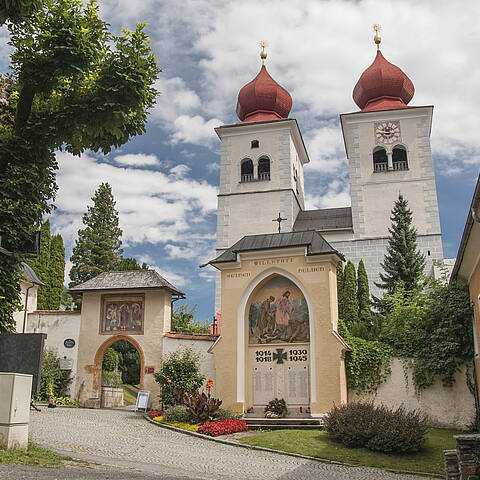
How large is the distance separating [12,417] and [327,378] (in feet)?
34.6

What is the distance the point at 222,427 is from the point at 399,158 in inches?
1066

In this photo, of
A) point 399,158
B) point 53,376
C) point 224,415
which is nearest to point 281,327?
point 224,415

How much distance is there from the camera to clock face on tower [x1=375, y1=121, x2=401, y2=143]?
3812 centimetres

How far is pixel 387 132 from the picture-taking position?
38.3 metres

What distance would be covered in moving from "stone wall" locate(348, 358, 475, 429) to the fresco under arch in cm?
258

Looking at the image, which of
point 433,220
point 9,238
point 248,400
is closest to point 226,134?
point 433,220

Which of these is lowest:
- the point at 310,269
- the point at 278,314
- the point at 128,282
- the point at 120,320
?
the point at 278,314

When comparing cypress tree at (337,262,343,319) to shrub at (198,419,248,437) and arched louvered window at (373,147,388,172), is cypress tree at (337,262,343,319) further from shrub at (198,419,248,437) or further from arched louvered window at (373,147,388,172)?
shrub at (198,419,248,437)

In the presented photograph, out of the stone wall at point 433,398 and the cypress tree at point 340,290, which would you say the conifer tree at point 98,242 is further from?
the stone wall at point 433,398

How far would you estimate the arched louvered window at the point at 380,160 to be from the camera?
38.0 m

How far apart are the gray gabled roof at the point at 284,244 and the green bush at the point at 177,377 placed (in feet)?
12.6

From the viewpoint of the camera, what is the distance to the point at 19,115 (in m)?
11.9

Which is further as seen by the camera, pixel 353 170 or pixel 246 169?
pixel 246 169

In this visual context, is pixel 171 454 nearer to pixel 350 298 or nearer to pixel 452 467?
pixel 452 467
